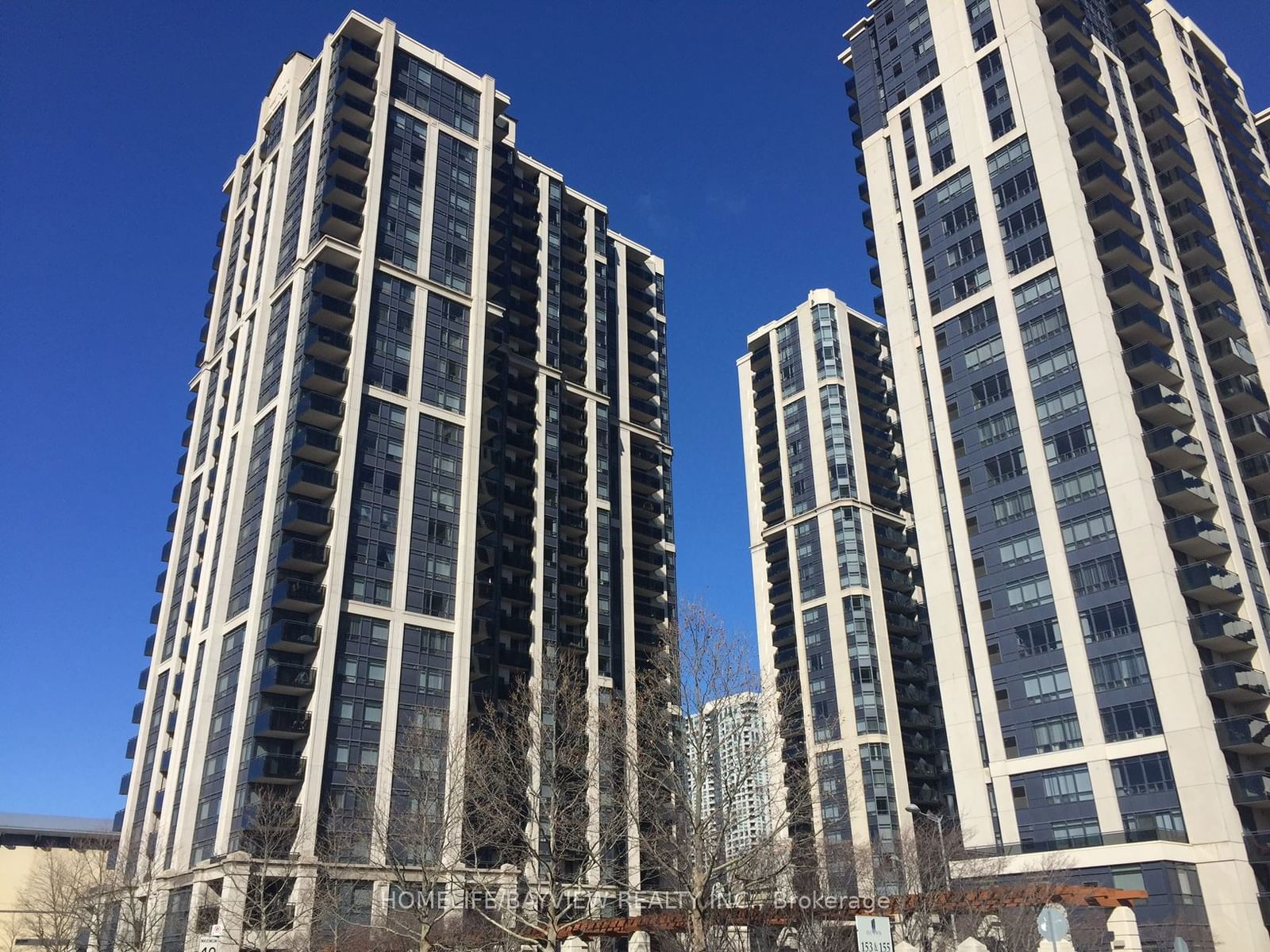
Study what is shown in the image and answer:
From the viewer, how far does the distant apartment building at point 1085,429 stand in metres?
64.6

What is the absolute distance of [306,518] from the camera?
74.4 meters

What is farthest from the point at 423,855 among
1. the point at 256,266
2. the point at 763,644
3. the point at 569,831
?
the point at 763,644

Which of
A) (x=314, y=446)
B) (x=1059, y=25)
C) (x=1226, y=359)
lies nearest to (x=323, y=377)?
(x=314, y=446)

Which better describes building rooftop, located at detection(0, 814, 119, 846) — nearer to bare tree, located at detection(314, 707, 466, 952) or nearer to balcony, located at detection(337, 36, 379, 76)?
bare tree, located at detection(314, 707, 466, 952)

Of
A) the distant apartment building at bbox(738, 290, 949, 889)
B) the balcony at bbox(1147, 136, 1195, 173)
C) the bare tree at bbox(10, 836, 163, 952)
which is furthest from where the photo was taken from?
the distant apartment building at bbox(738, 290, 949, 889)

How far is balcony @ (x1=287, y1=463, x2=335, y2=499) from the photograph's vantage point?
75125 millimetres

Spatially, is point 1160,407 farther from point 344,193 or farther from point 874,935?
point 344,193

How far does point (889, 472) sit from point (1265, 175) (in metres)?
50.1

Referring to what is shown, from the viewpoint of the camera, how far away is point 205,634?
265 ft

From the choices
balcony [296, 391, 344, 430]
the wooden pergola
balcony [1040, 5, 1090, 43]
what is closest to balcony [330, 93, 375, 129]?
balcony [296, 391, 344, 430]

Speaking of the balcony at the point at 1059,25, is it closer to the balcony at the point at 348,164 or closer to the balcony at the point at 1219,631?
the balcony at the point at 1219,631

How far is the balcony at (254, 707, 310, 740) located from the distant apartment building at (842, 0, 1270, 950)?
46039 millimetres

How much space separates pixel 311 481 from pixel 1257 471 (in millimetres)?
71796

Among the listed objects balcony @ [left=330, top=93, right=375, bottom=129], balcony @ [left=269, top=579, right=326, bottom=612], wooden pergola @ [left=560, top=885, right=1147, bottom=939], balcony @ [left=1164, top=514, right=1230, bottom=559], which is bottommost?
wooden pergola @ [left=560, top=885, right=1147, bottom=939]
